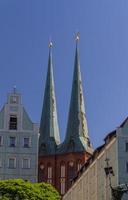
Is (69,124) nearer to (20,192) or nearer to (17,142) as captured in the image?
(17,142)

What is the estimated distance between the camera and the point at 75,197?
11544 centimetres

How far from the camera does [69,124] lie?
14700 cm

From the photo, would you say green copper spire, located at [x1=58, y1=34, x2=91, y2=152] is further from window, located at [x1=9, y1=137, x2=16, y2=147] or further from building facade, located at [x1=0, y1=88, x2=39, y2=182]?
window, located at [x1=9, y1=137, x2=16, y2=147]

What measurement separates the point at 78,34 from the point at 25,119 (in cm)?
6196

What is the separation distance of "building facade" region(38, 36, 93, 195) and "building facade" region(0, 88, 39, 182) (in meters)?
36.8

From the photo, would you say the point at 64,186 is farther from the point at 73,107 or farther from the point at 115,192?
the point at 115,192

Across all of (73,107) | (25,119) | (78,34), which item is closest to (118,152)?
(25,119)

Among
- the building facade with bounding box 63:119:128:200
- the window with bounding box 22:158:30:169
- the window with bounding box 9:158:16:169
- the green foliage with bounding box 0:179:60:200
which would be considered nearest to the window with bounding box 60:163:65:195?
the building facade with bounding box 63:119:128:200

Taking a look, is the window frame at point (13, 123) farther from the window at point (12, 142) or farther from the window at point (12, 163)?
the window at point (12, 163)

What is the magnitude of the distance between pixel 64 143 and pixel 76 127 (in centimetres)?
550

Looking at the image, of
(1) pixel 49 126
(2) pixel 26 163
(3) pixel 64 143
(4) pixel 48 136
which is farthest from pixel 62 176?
(2) pixel 26 163

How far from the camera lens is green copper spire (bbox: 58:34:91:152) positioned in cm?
14438

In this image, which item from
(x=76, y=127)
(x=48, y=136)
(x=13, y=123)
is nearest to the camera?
(x=13, y=123)

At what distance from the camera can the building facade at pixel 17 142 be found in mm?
102688
